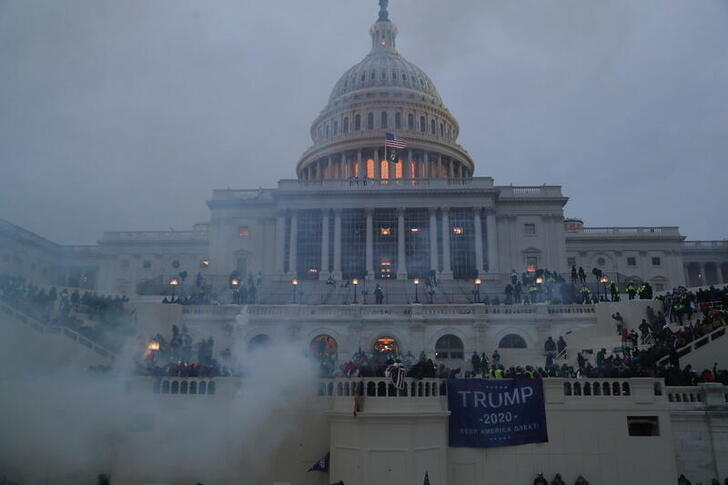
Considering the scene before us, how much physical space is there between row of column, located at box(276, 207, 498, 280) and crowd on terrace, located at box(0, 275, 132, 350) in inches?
1050

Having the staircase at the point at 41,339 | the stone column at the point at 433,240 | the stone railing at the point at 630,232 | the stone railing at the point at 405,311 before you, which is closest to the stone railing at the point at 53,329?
the staircase at the point at 41,339

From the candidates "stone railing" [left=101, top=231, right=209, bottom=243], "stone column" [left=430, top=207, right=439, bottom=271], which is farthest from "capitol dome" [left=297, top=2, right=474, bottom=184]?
"stone railing" [left=101, top=231, right=209, bottom=243]

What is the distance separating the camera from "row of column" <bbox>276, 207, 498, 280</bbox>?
64375 millimetres

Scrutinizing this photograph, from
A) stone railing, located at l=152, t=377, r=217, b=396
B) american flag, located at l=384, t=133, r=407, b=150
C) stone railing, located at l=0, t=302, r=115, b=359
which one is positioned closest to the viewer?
stone railing, located at l=152, t=377, r=217, b=396

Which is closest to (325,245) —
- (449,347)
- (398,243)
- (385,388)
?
(398,243)

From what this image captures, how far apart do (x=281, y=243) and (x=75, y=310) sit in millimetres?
32488

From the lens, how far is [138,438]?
22.1 m

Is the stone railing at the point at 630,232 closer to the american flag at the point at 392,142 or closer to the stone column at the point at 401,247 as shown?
the american flag at the point at 392,142

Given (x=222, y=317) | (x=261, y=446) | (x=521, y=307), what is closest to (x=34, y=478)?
(x=261, y=446)

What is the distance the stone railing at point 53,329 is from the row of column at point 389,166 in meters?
55.6

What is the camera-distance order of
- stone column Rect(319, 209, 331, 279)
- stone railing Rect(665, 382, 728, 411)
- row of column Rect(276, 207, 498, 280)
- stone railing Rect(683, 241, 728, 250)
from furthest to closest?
1. stone railing Rect(683, 241, 728, 250)
2. row of column Rect(276, 207, 498, 280)
3. stone column Rect(319, 209, 331, 279)
4. stone railing Rect(665, 382, 728, 411)

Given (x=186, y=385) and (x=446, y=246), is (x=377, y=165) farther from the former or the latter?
(x=186, y=385)

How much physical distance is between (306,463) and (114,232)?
68702 millimetres

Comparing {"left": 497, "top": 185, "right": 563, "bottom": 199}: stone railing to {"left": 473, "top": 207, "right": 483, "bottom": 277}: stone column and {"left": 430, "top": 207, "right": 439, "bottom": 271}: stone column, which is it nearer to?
{"left": 473, "top": 207, "right": 483, "bottom": 277}: stone column
